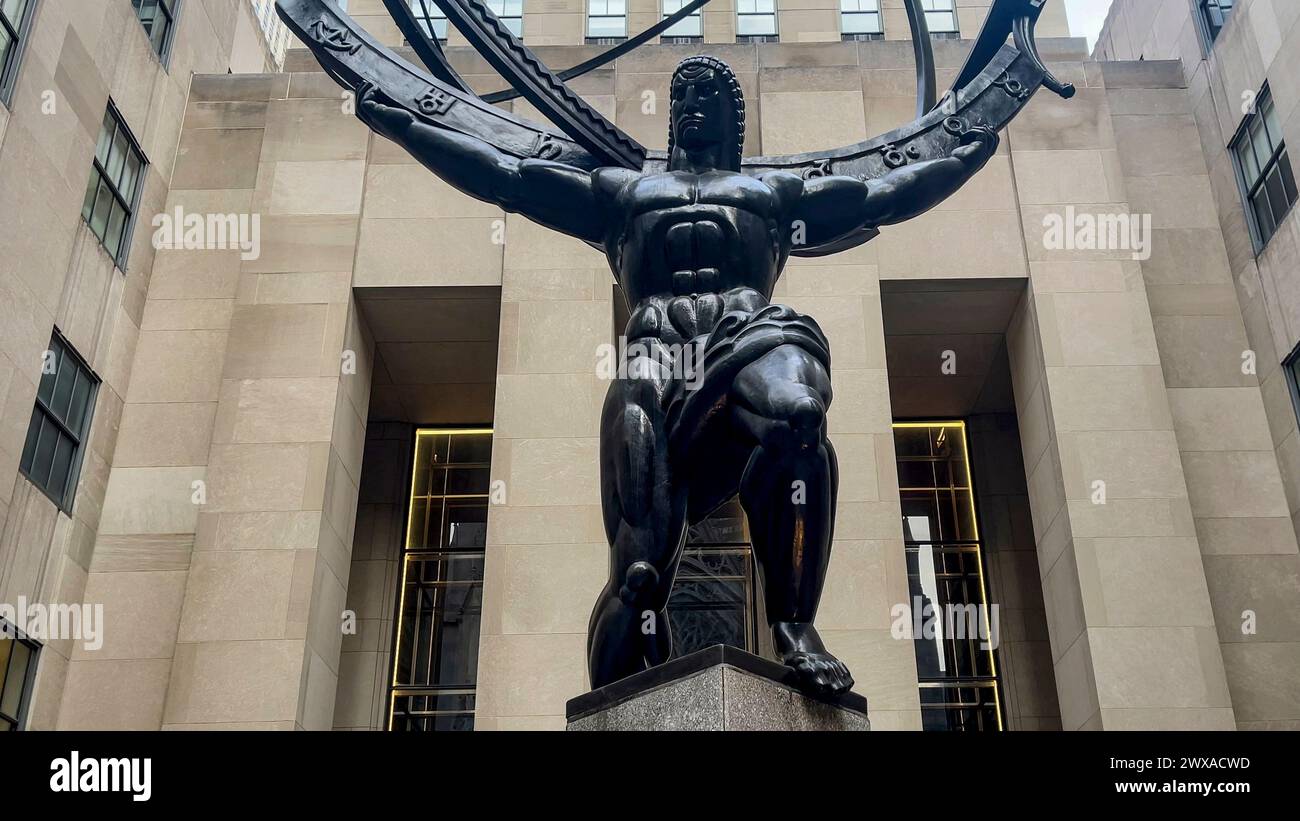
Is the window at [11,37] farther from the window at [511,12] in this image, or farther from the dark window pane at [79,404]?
the window at [511,12]

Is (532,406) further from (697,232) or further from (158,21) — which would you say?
(697,232)

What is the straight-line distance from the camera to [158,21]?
19.1 meters

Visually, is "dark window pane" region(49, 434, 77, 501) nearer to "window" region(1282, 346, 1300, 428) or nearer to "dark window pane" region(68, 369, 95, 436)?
"dark window pane" region(68, 369, 95, 436)

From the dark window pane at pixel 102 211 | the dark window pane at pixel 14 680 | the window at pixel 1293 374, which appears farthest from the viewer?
the dark window pane at pixel 102 211

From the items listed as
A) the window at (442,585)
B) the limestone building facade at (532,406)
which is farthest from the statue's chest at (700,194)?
the window at (442,585)

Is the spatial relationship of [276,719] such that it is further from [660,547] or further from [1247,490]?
[1247,490]

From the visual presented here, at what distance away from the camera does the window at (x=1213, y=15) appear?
18.9 m

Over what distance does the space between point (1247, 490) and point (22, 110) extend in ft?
55.1

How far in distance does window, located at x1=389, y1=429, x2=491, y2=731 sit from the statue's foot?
1347 cm

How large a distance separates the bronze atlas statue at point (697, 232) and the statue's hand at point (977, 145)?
11 millimetres

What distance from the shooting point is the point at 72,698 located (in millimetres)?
14719

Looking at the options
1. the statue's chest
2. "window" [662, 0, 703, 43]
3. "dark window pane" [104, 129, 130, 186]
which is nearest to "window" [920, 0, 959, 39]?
"window" [662, 0, 703, 43]

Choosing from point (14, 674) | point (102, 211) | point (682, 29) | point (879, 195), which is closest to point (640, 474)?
point (879, 195)

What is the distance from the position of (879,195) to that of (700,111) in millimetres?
1121
